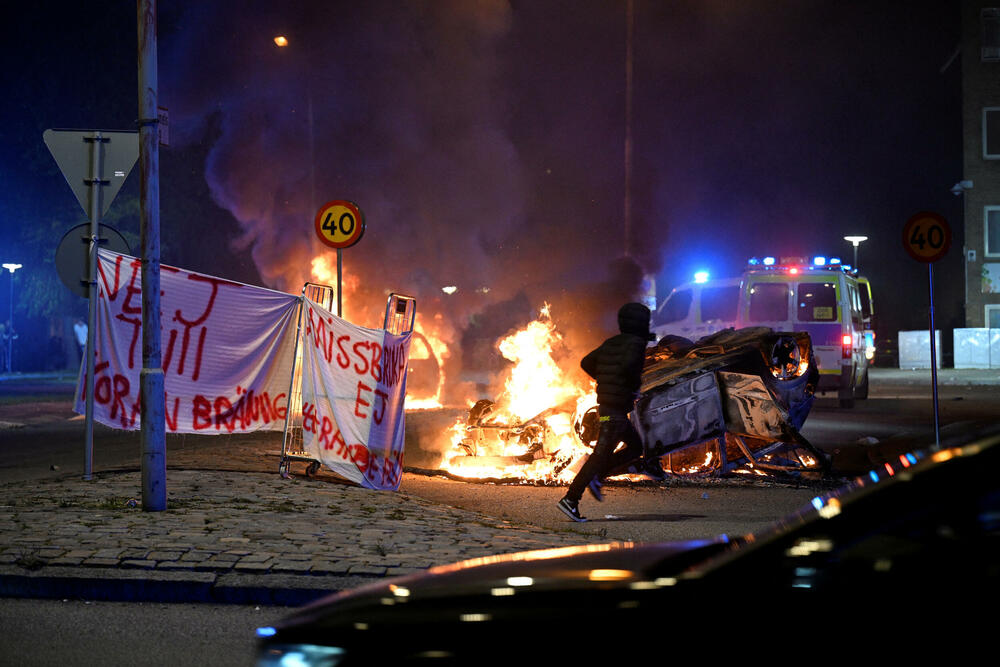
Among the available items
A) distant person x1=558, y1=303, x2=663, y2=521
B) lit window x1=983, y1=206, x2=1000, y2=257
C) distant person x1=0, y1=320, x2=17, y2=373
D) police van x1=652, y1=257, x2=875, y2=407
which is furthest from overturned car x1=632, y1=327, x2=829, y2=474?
distant person x1=0, y1=320, x2=17, y2=373

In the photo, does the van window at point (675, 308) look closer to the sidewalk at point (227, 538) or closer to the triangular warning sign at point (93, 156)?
the sidewalk at point (227, 538)

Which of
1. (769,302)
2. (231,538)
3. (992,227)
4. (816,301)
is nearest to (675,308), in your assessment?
(769,302)

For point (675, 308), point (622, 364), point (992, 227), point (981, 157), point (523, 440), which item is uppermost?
point (981, 157)

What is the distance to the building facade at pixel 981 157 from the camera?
41281 millimetres

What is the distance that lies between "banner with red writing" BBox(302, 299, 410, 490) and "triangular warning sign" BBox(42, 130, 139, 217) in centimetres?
203

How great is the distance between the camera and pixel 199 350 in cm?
902

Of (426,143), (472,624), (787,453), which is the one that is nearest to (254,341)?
(787,453)

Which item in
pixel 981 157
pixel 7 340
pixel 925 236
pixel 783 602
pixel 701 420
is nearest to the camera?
pixel 783 602

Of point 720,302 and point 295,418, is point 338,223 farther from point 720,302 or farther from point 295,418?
point 720,302

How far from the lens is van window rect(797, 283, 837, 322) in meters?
17.2

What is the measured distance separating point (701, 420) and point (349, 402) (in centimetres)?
342

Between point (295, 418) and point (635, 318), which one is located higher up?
point (635, 318)

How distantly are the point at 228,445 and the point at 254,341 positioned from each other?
4507 millimetres

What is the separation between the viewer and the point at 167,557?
5.70m
